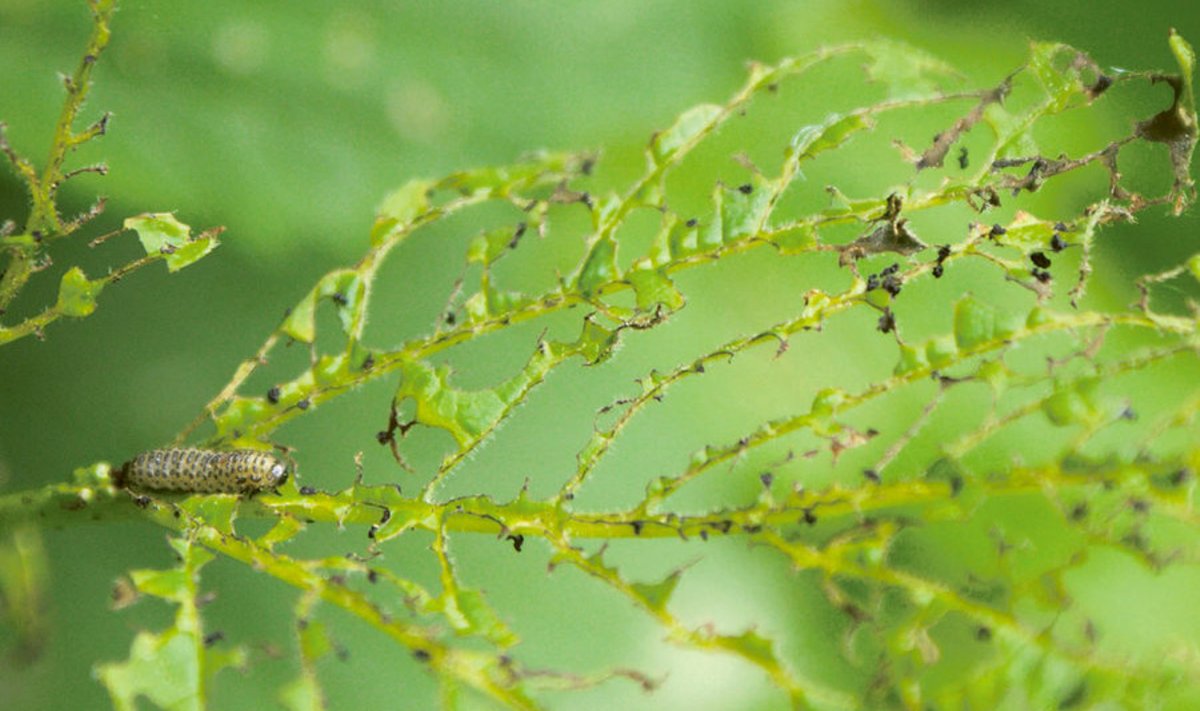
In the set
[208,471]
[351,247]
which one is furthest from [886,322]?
[351,247]

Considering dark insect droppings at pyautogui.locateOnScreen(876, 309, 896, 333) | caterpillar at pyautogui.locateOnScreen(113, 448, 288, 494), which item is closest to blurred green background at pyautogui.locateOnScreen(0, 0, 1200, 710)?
caterpillar at pyautogui.locateOnScreen(113, 448, 288, 494)

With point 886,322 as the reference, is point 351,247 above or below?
above

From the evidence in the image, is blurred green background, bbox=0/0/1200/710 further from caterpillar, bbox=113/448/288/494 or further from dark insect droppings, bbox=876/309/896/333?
dark insect droppings, bbox=876/309/896/333

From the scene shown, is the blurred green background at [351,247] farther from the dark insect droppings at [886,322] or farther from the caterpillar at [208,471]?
the dark insect droppings at [886,322]

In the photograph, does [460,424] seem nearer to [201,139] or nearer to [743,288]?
[201,139]

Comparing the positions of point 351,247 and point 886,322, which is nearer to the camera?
point 886,322

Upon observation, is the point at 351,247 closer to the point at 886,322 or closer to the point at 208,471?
the point at 208,471
